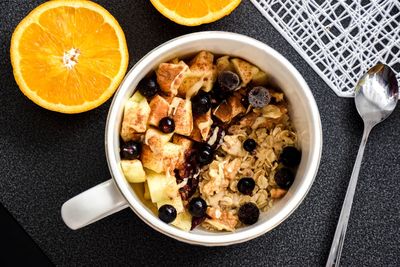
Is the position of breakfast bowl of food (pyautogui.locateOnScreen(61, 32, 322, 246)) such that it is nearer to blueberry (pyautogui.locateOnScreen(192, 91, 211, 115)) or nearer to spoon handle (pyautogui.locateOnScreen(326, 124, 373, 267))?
blueberry (pyautogui.locateOnScreen(192, 91, 211, 115))

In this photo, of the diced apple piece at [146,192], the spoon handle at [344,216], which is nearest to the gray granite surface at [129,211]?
the spoon handle at [344,216]

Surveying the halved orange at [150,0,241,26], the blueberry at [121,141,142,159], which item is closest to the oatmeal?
the blueberry at [121,141,142,159]

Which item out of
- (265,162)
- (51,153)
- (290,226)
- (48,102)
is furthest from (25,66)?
(290,226)

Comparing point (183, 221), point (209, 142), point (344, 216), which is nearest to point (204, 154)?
point (209, 142)

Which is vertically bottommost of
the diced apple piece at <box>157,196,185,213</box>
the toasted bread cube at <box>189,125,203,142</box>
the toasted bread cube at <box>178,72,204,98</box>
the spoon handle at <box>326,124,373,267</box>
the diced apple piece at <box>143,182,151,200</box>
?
the spoon handle at <box>326,124,373,267</box>

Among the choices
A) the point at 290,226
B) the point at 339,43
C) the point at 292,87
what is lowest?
the point at 290,226

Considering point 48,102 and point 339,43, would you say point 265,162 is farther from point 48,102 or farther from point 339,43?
point 48,102
